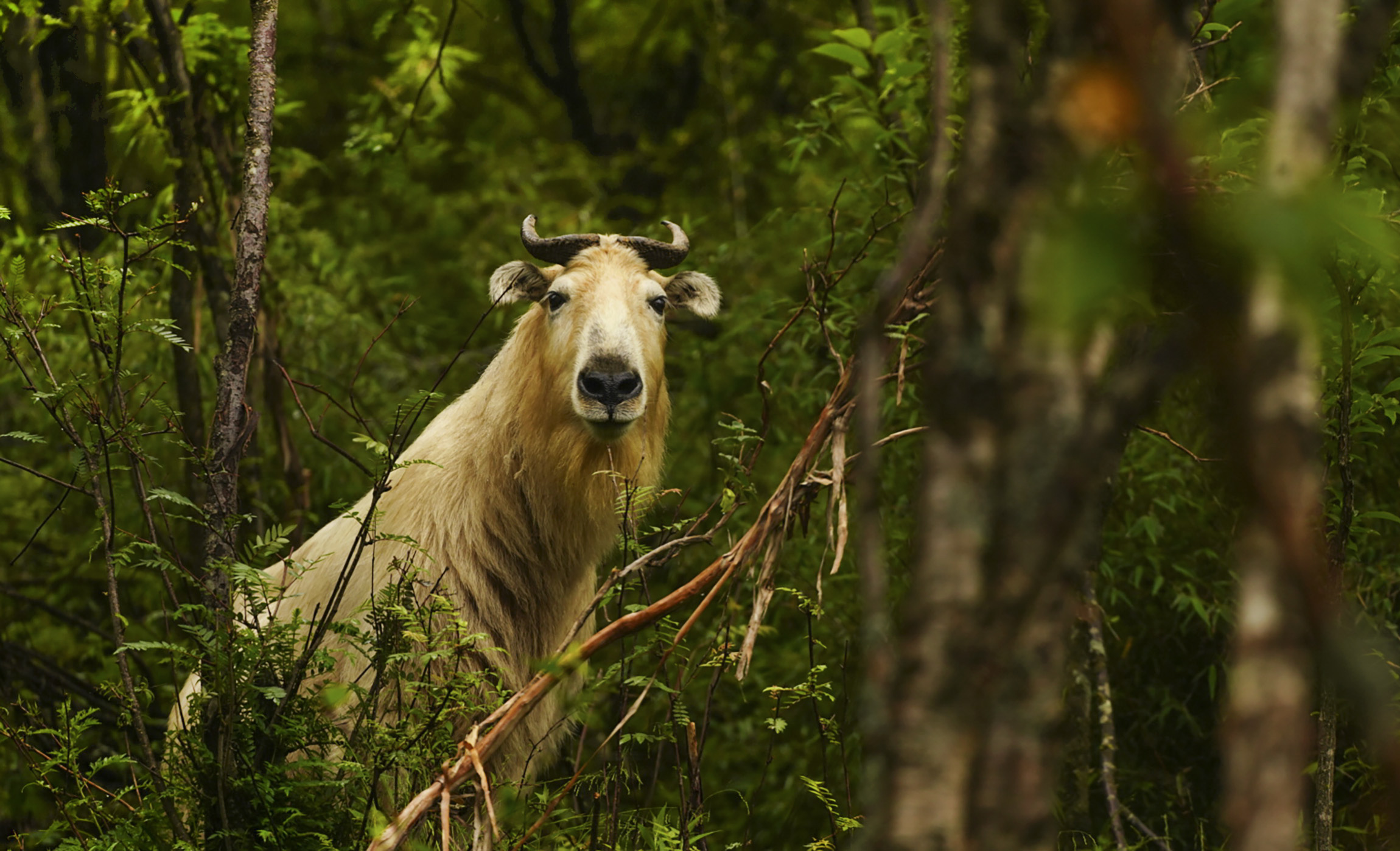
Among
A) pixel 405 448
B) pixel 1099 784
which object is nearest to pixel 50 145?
pixel 405 448

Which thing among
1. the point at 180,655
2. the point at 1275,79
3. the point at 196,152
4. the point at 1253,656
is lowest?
the point at 180,655

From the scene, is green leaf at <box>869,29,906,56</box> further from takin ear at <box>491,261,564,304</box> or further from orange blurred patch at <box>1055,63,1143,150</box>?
orange blurred patch at <box>1055,63,1143,150</box>

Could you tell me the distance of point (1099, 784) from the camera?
175 inches

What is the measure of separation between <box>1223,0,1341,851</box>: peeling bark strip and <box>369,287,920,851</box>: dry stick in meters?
1.59

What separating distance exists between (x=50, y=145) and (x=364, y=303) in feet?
8.29

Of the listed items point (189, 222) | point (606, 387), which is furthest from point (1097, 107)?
point (189, 222)

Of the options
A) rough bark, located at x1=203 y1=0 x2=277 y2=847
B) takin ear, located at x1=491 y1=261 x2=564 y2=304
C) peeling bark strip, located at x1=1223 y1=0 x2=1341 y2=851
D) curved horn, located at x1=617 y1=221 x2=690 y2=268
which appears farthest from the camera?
curved horn, located at x1=617 y1=221 x2=690 y2=268

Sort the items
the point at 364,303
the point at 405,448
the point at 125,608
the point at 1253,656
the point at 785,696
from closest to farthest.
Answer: the point at 1253,656 → the point at 785,696 → the point at 405,448 → the point at 125,608 → the point at 364,303

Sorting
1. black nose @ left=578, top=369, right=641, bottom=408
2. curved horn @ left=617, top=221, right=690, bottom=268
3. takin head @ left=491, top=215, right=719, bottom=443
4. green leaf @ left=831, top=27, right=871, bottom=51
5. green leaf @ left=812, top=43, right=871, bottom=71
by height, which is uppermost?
green leaf @ left=831, top=27, right=871, bottom=51

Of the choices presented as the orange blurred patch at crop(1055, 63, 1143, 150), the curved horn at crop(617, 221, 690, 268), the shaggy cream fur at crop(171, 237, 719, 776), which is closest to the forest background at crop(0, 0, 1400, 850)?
the orange blurred patch at crop(1055, 63, 1143, 150)

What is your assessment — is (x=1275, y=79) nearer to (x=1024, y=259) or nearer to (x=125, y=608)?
(x=1024, y=259)

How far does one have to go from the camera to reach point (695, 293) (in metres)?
4.90

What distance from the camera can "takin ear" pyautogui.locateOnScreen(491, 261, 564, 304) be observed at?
14.7 ft

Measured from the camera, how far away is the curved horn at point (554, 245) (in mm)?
4504
